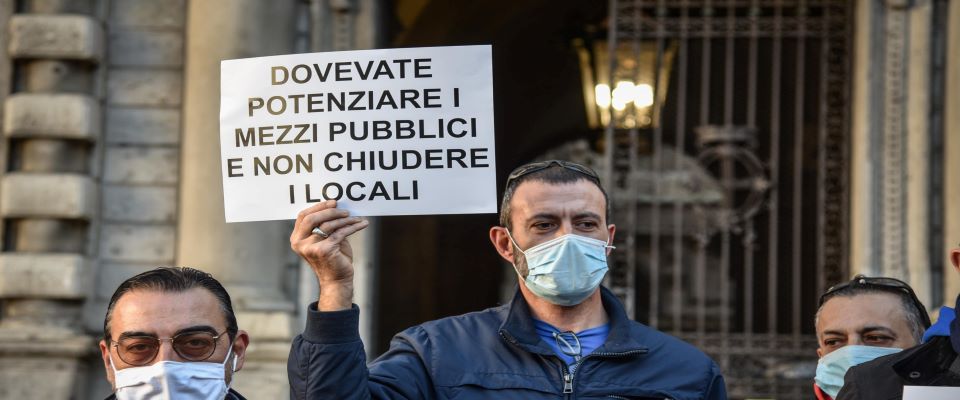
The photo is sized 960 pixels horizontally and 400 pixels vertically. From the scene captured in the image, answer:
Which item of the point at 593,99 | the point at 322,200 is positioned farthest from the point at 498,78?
the point at 322,200

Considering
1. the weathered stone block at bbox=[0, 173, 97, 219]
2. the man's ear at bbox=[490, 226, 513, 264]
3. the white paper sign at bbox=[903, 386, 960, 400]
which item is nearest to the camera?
the white paper sign at bbox=[903, 386, 960, 400]

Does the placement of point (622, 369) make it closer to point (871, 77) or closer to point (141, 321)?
point (141, 321)

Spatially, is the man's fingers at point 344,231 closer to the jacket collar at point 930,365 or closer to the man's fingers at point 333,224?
the man's fingers at point 333,224

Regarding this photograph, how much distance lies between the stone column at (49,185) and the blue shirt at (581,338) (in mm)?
4908

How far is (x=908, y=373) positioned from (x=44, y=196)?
20.0 feet

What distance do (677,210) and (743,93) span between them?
3.34 ft

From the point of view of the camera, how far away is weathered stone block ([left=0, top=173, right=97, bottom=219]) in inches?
356

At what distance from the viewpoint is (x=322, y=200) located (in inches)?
176

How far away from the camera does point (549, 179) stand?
15.0ft

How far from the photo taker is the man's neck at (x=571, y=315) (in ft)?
14.9

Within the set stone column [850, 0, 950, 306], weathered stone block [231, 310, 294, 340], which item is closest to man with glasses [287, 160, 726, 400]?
weathered stone block [231, 310, 294, 340]

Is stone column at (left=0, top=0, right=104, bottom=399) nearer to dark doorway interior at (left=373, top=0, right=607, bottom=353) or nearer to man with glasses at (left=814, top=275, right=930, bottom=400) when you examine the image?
dark doorway interior at (left=373, top=0, right=607, bottom=353)

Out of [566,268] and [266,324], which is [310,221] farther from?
[266,324]

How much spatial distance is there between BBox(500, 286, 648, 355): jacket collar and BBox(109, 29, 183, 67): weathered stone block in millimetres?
5226
